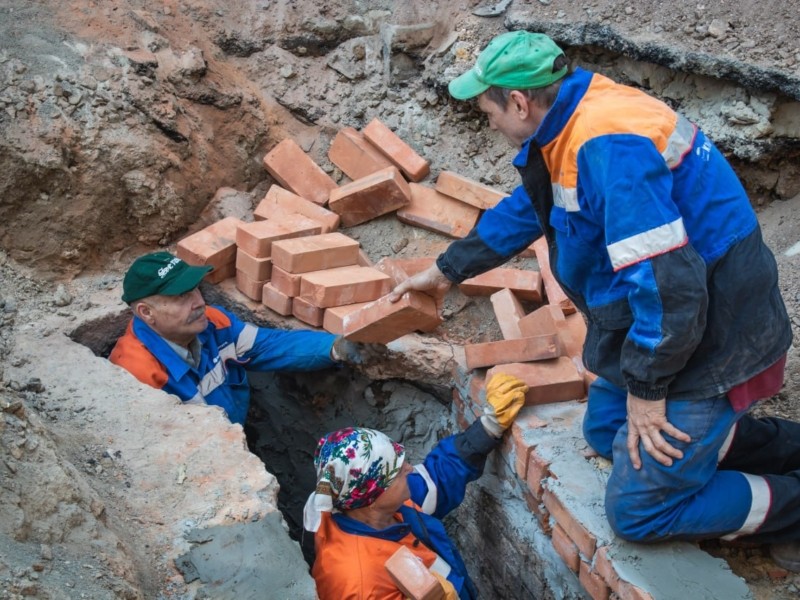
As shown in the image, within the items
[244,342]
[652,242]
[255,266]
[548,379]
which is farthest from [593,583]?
[255,266]

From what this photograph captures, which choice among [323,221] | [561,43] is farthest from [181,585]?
[561,43]

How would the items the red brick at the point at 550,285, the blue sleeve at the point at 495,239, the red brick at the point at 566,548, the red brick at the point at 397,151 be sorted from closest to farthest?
the red brick at the point at 566,548, the blue sleeve at the point at 495,239, the red brick at the point at 550,285, the red brick at the point at 397,151

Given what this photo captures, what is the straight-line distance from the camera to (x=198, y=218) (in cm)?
523

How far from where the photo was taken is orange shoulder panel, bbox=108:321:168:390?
393 cm

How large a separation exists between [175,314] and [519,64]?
A: 7.50 feet

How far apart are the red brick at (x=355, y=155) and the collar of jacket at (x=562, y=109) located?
105 inches

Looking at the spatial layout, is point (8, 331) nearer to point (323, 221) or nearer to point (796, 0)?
point (323, 221)

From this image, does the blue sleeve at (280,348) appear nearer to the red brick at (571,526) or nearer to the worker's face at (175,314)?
the worker's face at (175,314)

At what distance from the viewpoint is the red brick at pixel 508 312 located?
13.8 ft

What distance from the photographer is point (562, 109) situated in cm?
248

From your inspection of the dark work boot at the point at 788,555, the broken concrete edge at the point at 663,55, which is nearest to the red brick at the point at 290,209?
the broken concrete edge at the point at 663,55

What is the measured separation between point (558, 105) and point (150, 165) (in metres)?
3.12

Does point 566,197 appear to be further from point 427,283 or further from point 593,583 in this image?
point 593,583

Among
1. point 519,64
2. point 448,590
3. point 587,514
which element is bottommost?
point 448,590
